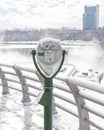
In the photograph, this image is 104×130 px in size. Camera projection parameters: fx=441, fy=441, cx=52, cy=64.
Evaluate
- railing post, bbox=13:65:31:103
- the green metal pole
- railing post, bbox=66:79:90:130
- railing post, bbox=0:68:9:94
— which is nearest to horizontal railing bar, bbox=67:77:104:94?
railing post, bbox=66:79:90:130

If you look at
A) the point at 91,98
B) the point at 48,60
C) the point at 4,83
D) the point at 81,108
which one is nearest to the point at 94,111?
the point at 91,98

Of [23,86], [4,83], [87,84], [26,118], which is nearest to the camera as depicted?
[87,84]

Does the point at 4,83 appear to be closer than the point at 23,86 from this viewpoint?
No

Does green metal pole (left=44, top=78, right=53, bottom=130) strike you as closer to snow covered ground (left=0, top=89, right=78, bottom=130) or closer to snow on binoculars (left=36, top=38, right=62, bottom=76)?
snow on binoculars (left=36, top=38, right=62, bottom=76)

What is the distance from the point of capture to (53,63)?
425 cm

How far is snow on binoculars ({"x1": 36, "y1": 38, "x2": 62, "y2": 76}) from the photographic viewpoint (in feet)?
13.9

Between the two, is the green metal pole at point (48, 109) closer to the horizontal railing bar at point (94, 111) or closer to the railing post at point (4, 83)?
the horizontal railing bar at point (94, 111)

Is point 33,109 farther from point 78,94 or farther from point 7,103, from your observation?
point 78,94

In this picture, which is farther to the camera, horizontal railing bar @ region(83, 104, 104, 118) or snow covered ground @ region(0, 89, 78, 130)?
snow covered ground @ region(0, 89, 78, 130)

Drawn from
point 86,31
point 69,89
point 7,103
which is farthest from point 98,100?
point 86,31

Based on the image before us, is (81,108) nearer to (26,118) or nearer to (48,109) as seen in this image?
(26,118)

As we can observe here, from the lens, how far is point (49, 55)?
13.9 feet

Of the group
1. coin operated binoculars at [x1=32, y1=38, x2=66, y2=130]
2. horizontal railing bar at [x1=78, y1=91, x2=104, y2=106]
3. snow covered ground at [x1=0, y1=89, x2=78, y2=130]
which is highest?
coin operated binoculars at [x1=32, y1=38, x2=66, y2=130]

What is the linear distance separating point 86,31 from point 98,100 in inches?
7060
